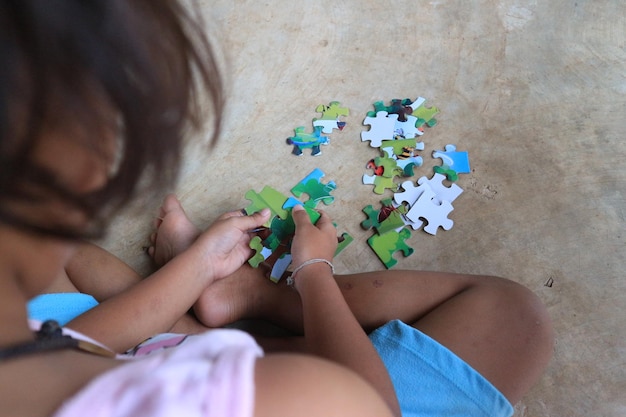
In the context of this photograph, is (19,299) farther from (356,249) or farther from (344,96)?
(344,96)

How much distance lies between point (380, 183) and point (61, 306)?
757 millimetres

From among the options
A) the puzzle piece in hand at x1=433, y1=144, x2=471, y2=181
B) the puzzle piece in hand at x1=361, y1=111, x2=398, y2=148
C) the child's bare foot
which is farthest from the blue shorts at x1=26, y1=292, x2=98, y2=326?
the puzzle piece in hand at x1=433, y1=144, x2=471, y2=181

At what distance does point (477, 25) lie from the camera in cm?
150

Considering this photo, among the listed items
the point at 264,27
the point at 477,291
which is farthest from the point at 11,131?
the point at 264,27

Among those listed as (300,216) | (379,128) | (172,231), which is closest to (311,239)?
(300,216)

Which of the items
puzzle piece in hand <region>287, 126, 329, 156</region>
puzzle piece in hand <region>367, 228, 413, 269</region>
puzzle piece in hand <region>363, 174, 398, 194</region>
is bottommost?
puzzle piece in hand <region>367, 228, 413, 269</region>

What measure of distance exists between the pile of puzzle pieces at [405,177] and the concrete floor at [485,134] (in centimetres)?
3

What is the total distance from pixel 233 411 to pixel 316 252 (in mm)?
587

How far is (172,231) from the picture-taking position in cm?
114

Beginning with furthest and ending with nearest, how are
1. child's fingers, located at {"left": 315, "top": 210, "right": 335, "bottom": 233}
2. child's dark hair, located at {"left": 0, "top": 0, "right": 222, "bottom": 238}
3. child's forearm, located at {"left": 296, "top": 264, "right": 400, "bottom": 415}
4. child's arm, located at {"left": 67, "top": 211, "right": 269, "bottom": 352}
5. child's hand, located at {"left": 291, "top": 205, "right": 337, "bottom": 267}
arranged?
child's fingers, located at {"left": 315, "top": 210, "right": 335, "bottom": 233} < child's hand, located at {"left": 291, "top": 205, "right": 337, "bottom": 267} < child's arm, located at {"left": 67, "top": 211, "right": 269, "bottom": 352} < child's forearm, located at {"left": 296, "top": 264, "right": 400, "bottom": 415} < child's dark hair, located at {"left": 0, "top": 0, "right": 222, "bottom": 238}

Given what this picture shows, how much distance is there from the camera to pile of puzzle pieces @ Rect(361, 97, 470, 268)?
1236 millimetres

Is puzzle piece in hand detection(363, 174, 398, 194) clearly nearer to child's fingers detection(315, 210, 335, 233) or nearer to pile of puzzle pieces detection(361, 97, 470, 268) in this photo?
pile of puzzle pieces detection(361, 97, 470, 268)

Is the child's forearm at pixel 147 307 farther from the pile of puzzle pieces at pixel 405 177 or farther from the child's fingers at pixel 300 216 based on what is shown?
the pile of puzzle pieces at pixel 405 177

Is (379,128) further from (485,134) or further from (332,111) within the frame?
(485,134)
